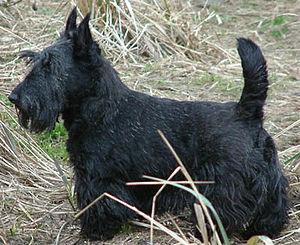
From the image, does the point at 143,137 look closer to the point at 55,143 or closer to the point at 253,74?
the point at 253,74

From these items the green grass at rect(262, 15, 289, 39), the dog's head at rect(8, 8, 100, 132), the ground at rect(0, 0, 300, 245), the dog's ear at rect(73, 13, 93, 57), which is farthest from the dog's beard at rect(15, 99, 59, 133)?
the green grass at rect(262, 15, 289, 39)

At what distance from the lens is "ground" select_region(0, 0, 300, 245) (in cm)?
425

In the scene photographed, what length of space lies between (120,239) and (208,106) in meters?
1.24

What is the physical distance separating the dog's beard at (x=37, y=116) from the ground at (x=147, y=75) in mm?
259

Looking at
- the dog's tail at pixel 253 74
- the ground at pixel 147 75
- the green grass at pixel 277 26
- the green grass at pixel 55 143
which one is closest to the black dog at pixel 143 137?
the dog's tail at pixel 253 74

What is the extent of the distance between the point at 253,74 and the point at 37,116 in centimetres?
158

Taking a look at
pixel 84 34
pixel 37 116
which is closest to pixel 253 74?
pixel 84 34

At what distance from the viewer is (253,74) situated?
3.50m

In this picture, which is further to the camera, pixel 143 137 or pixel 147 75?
pixel 147 75

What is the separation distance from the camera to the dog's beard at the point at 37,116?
12.1ft

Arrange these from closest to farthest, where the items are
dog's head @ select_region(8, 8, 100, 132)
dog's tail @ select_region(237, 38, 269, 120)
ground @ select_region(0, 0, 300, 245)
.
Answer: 1. dog's tail @ select_region(237, 38, 269, 120)
2. dog's head @ select_region(8, 8, 100, 132)
3. ground @ select_region(0, 0, 300, 245)

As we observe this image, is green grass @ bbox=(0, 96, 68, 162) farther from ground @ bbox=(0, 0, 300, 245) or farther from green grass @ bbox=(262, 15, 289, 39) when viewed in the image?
green grass @ bbox=(262, 15, 289, 39)

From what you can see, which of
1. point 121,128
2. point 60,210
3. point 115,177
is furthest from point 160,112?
point 60,210

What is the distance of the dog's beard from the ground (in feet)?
0.85
